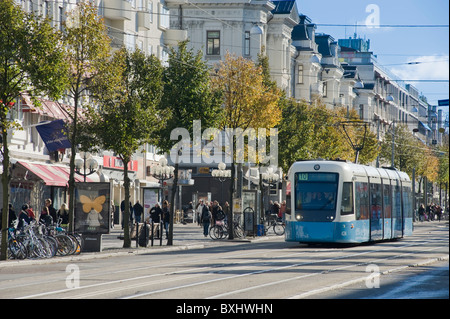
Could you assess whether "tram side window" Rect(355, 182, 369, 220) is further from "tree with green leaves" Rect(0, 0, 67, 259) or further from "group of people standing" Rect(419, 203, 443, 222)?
"group of people standing" Rect(419, 203, 443, 222)

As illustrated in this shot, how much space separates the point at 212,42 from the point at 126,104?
39.8 meters

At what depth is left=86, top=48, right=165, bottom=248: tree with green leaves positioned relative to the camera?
1213 inches

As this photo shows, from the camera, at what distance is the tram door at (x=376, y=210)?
35469 mm

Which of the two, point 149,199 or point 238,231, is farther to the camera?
point 238,231

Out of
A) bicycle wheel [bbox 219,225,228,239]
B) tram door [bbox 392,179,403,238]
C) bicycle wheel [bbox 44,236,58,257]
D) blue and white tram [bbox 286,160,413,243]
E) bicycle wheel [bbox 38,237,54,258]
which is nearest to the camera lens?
bicycle wheel [bbox 38,237,54,258]

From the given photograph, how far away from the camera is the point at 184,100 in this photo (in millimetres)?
35906

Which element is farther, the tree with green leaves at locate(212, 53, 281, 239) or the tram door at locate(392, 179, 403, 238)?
the tree with green leaves at locate(212, 53, 281, 239)

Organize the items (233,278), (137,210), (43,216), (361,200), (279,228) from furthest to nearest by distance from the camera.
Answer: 1. (279,228)
2. (137,210)
3. (361,200)
4. (43,216)
5. (233,278)

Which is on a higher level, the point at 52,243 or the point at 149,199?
the point at 149,199

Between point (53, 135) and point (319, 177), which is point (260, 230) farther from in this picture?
point (319, 177)

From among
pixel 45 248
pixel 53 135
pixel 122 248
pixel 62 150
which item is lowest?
pixel 122 248

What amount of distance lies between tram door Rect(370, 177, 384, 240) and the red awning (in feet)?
44.3

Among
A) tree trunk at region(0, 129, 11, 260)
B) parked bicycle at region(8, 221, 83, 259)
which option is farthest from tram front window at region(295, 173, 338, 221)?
tree trunk at region(0, 129, 11, 260)

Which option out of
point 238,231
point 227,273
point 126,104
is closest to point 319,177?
point 126,104
